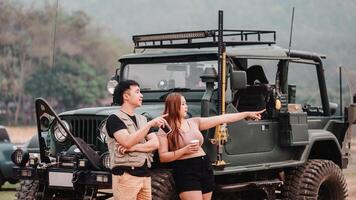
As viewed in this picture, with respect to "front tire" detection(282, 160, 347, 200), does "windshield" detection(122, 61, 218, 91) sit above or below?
above

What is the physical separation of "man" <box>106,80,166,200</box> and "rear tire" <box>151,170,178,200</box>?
0.93 meters

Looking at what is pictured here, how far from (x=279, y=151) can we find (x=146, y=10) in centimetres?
4894

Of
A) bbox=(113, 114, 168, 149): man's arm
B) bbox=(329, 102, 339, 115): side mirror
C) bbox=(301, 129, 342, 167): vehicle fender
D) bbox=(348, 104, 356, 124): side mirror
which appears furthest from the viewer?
bbox=(329, 102, 339, 115): side mirror

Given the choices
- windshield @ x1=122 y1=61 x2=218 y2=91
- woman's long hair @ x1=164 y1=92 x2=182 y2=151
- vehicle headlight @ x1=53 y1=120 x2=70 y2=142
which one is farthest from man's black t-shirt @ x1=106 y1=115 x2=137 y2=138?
windshield @ x1=122 y1=61 x2=218 y2=91

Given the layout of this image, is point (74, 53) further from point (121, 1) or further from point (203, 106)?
point (203, 106)

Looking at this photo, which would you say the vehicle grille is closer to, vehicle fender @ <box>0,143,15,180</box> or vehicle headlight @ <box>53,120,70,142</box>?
vehicle headlight @ <box>53,120,70,142</box>

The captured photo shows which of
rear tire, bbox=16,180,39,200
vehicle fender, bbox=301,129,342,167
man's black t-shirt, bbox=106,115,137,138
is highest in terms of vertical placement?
man's black t-shirt, bbox=106,115,137,138

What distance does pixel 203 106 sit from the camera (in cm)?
884

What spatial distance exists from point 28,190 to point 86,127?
91cm

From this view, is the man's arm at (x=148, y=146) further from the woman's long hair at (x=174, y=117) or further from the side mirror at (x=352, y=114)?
the side mirror at (x=352, y=114)

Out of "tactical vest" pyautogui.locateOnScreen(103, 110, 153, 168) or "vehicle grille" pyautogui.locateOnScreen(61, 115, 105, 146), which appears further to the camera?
"vehicle grille" pyautogui.locateOnScreen(61, 115, 105, 146)

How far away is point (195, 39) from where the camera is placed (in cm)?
1023

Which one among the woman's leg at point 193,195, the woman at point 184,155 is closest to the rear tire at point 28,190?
the woman at point 184,155

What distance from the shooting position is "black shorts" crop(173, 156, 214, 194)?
25.4 ft
